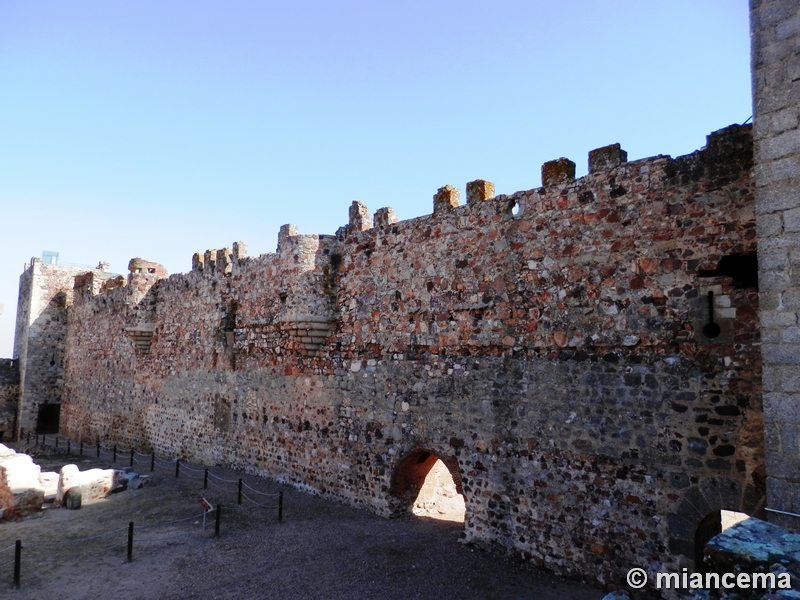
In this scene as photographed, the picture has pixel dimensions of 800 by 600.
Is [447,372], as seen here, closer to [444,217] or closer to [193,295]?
[444,217]

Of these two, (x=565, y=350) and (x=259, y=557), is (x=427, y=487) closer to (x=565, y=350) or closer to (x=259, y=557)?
(x=259, y=557)

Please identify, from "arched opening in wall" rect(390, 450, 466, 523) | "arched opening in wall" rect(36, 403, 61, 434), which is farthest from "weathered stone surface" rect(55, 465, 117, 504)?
"arched opening in wall" rect(36, 403, 61, 434)

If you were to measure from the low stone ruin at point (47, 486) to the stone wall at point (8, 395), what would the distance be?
13013mm

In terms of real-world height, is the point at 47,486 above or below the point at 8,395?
below

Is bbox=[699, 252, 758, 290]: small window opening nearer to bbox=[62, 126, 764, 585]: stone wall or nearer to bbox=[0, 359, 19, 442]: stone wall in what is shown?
bbox=[62, 126, 764, 585]: stone wall

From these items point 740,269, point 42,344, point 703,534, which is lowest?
point 703,534

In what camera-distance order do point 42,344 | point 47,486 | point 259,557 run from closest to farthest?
point 259,557
point 47,486
point 42,344

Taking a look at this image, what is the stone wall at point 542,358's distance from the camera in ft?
18.9

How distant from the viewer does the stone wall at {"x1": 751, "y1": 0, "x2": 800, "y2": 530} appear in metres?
4.49

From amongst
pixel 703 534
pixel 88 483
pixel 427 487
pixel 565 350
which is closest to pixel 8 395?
pixel 88 483

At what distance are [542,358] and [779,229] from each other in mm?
3174

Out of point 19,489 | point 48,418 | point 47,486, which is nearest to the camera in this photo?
point 19,489

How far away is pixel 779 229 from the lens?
15.3ft

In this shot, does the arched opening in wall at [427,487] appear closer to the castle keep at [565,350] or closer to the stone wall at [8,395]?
the castle keep at [565,350]
